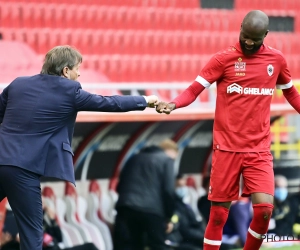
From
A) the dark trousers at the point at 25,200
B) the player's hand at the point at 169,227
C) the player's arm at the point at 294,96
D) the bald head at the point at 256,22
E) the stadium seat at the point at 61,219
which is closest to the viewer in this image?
the dark trousers at the point at 25,200

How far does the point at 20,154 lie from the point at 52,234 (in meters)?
3.33

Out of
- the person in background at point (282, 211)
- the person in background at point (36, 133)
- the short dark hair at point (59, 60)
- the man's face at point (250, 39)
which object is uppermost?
the man's face at point (250, 39)

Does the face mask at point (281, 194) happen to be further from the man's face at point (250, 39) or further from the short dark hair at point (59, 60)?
the short dark hair at point (59, 60)

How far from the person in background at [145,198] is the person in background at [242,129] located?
119 inches

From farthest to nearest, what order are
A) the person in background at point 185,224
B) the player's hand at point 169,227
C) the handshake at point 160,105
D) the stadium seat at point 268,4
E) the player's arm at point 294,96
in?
the stadium seat at point 268,4, the person in background at point 185,224, the player's hand at point 169,227, the player's arm at point 294,96, the handshake at point 160,105

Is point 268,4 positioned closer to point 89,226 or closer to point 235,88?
point 89,226

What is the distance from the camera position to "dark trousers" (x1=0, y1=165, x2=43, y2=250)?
508 cm

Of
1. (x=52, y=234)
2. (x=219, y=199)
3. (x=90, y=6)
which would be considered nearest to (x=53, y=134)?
(x=219, y=199)

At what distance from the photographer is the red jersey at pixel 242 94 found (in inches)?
225

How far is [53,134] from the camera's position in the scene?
17.0ft

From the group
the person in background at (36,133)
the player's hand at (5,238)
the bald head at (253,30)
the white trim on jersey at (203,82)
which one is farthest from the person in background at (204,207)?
the person in background at (36,133)

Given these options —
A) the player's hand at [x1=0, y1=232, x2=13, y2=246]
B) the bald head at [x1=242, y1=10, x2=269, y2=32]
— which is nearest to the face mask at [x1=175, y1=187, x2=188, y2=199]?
the player's hand at [x1=0, y1=232, x2=13, y2=246]

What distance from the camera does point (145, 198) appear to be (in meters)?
8.84

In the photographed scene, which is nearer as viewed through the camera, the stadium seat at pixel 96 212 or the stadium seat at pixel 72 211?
the stadium seat at pixel 72 211
